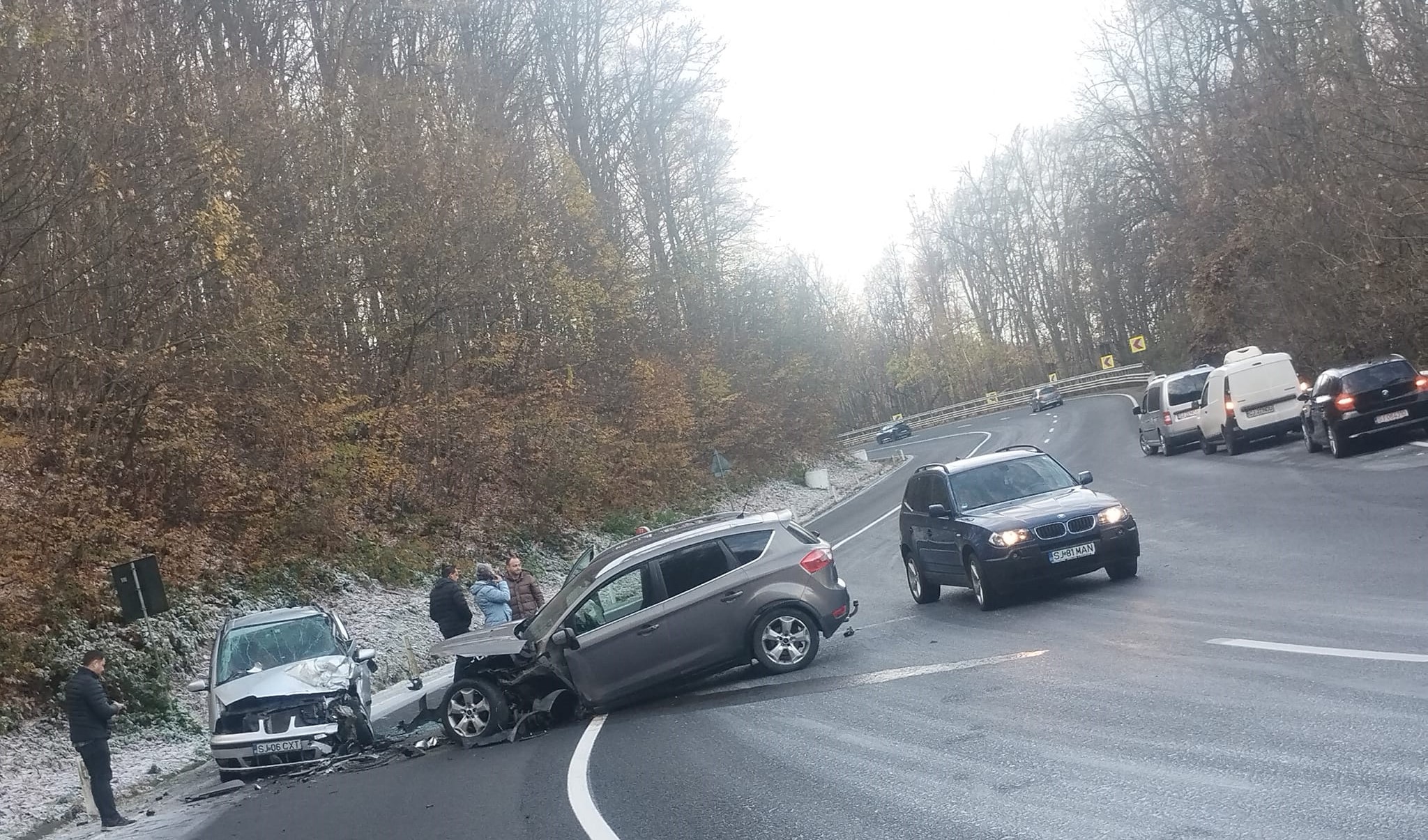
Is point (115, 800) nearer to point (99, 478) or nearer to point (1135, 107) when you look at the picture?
point (99, 478)

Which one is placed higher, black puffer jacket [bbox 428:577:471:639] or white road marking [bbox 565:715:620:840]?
black puffer jacket [bbox 428:577:471:639]

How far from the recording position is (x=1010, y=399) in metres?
95.8

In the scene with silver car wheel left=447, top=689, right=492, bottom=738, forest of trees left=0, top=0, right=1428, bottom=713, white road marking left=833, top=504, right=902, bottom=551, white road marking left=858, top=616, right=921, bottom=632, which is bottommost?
white road marking left=833, top=504, right=902, bottom=551

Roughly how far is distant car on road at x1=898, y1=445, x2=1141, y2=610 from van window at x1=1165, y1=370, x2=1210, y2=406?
744 inches

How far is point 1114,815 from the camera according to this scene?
6.32 meters

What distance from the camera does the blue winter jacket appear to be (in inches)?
748

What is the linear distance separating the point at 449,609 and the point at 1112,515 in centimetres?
925

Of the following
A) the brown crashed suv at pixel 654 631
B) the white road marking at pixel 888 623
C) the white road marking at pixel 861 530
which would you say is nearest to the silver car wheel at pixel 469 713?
the brown crashed suv at pixel 654 631

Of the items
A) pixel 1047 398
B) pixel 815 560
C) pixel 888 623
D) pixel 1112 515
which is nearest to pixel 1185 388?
pixel 888 623

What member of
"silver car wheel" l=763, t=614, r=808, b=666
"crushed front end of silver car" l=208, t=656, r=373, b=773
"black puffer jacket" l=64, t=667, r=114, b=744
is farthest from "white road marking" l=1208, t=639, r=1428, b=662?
"black puffer jacket" l=64, t=667, r=114, b=744

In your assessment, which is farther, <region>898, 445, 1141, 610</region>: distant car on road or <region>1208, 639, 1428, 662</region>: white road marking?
<region>898, 445, 1141, 610</region>: distant car on road

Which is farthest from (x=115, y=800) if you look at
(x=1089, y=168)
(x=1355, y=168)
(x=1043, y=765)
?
(x=1089, y=168)

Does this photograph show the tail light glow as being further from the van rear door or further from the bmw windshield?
the van rear door

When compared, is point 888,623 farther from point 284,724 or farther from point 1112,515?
point 284,724
